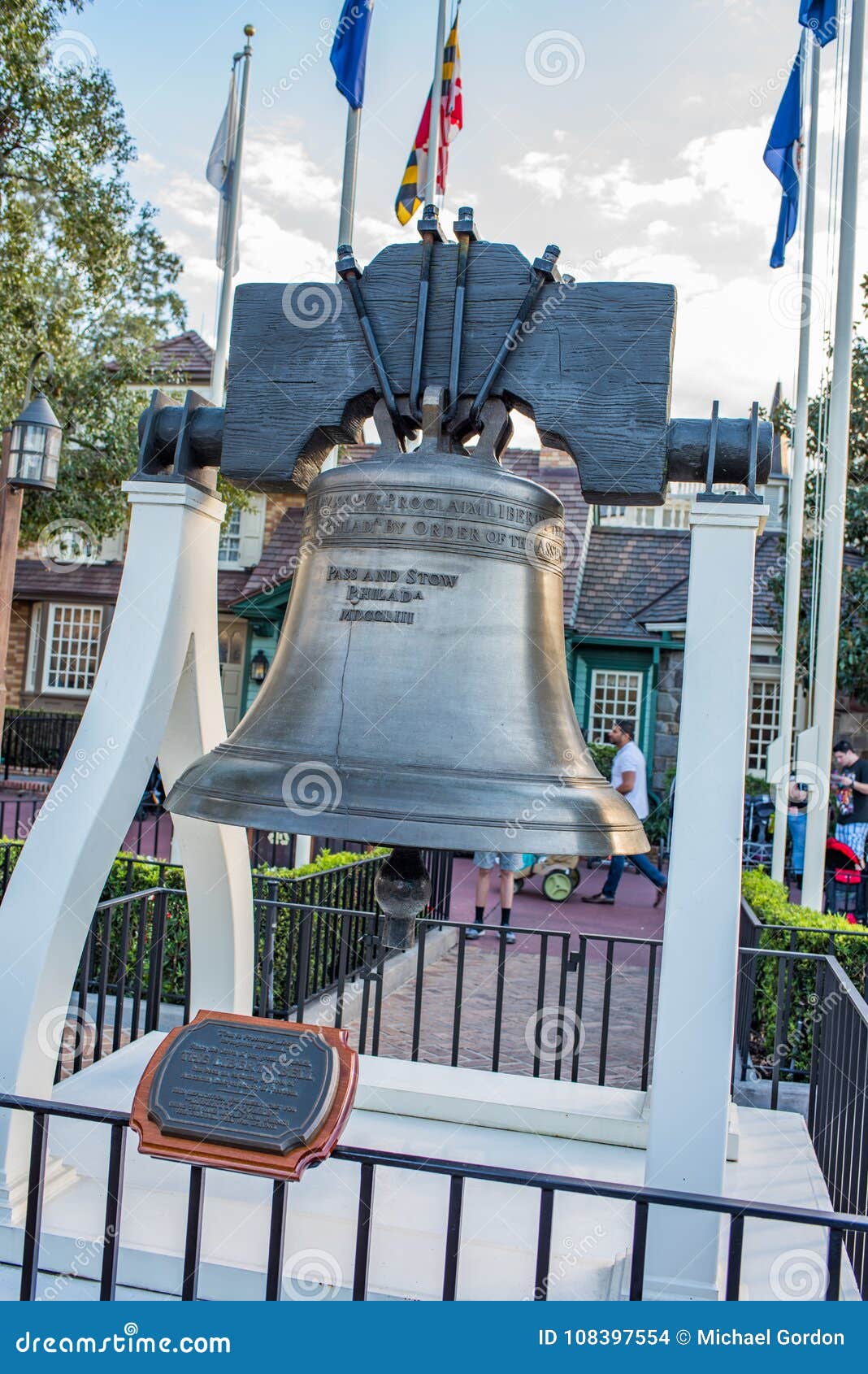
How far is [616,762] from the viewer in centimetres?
1080

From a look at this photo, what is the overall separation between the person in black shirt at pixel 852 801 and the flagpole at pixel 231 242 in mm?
7871

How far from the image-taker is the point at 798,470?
1010 centimetres

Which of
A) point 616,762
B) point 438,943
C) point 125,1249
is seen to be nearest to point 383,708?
point 125,1249

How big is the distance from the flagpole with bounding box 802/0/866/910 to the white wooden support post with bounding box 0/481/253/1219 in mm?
4719

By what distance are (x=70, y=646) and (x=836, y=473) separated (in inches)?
756

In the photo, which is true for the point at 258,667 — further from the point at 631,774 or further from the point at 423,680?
the point at 423,680

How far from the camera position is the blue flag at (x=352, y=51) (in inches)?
298

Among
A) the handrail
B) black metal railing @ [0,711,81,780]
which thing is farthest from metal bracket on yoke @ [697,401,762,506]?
black metal railing @ [0,711,81,780]

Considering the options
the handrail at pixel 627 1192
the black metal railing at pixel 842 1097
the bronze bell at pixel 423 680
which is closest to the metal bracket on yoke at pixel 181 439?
the bronze bell at pixel 423 680

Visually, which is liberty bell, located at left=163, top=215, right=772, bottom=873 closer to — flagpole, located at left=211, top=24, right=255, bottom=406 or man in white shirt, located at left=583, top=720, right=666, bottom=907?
flagpole, located at left=211, top=24, right=255, bottom=406

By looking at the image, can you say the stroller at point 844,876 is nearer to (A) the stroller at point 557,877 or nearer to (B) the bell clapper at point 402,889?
(A) the stroller at point 557,877

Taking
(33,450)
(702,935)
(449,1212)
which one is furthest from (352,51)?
(449,1212)
